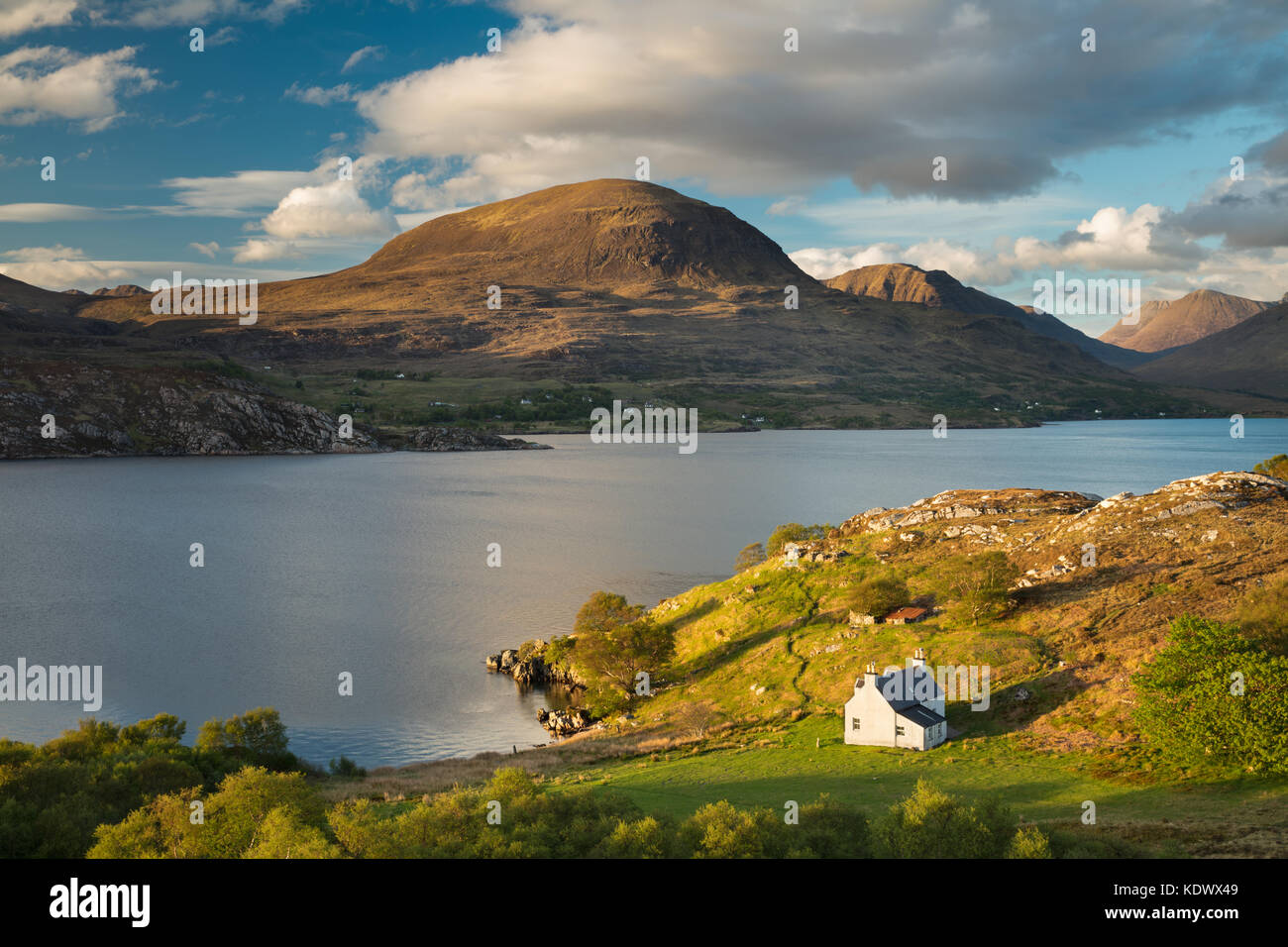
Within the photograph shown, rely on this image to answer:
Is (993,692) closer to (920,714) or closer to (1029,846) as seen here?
(920,714)

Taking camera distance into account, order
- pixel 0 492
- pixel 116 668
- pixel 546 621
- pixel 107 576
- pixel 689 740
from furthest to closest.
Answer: pixel 0 492 < pixel 107 576 < pixel 546 621 < pixel 116 668 < pixel 689 740

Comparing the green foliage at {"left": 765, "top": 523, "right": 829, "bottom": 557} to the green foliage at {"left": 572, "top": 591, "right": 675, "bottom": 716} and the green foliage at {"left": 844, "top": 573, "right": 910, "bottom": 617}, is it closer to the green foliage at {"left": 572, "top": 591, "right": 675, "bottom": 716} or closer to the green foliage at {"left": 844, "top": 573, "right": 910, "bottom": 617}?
the green foliage at {"left": 844, "top": 573, "right": 910, "bottom": 617}

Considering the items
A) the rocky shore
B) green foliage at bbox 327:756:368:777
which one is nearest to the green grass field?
green foliage at bbox 327:756:368:777

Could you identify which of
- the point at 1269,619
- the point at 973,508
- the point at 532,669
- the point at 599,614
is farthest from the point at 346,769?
the point at 973,508

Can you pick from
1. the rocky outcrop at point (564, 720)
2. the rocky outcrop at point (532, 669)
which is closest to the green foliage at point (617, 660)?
the rocky outcrop at point (564, 720)
